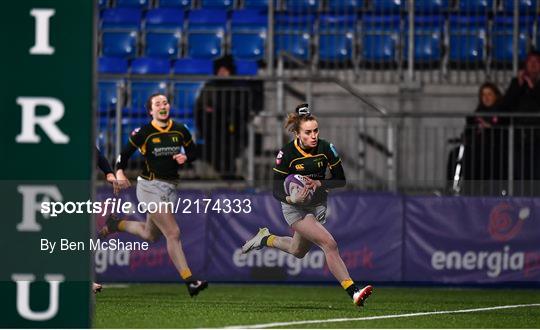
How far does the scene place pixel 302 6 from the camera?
20594mm

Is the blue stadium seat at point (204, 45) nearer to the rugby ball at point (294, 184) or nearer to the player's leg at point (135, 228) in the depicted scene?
the player's leg at point (135, 228)

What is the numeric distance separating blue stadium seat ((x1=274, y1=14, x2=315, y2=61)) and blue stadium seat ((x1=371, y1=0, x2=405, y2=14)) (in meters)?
1.02

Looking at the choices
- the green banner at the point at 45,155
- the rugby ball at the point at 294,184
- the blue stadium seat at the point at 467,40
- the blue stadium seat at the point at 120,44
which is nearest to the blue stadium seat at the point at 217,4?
the blue stadium seat at the point at 120,44

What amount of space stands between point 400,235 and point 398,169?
3.72 ft

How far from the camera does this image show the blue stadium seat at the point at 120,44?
2072 centimetres

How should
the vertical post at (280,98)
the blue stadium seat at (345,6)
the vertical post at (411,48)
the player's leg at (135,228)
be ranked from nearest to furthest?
1. the player's leg at (135,228)
2. the vertical post at (280,98)
3. the vertical post at (411,48)
4. the blue stadium seat at (345,6)

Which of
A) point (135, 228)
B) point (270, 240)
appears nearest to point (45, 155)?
point (135, 228)

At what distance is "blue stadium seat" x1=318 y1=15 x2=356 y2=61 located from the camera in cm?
1981

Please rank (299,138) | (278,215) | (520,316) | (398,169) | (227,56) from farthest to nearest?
(227,56) < (398,169) < (278,215) < (299,138) < (520,316)

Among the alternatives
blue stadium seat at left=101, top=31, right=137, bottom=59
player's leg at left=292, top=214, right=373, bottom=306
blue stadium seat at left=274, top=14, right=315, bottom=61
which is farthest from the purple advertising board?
blue stadium seat at left=101, top=31, right=137, bottom=59

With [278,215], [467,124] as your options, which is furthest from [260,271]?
[467,124]

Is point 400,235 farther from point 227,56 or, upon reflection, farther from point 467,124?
point 227,56

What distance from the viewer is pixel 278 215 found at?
16.1 m

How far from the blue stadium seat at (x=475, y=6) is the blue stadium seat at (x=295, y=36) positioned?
7.51 feet
